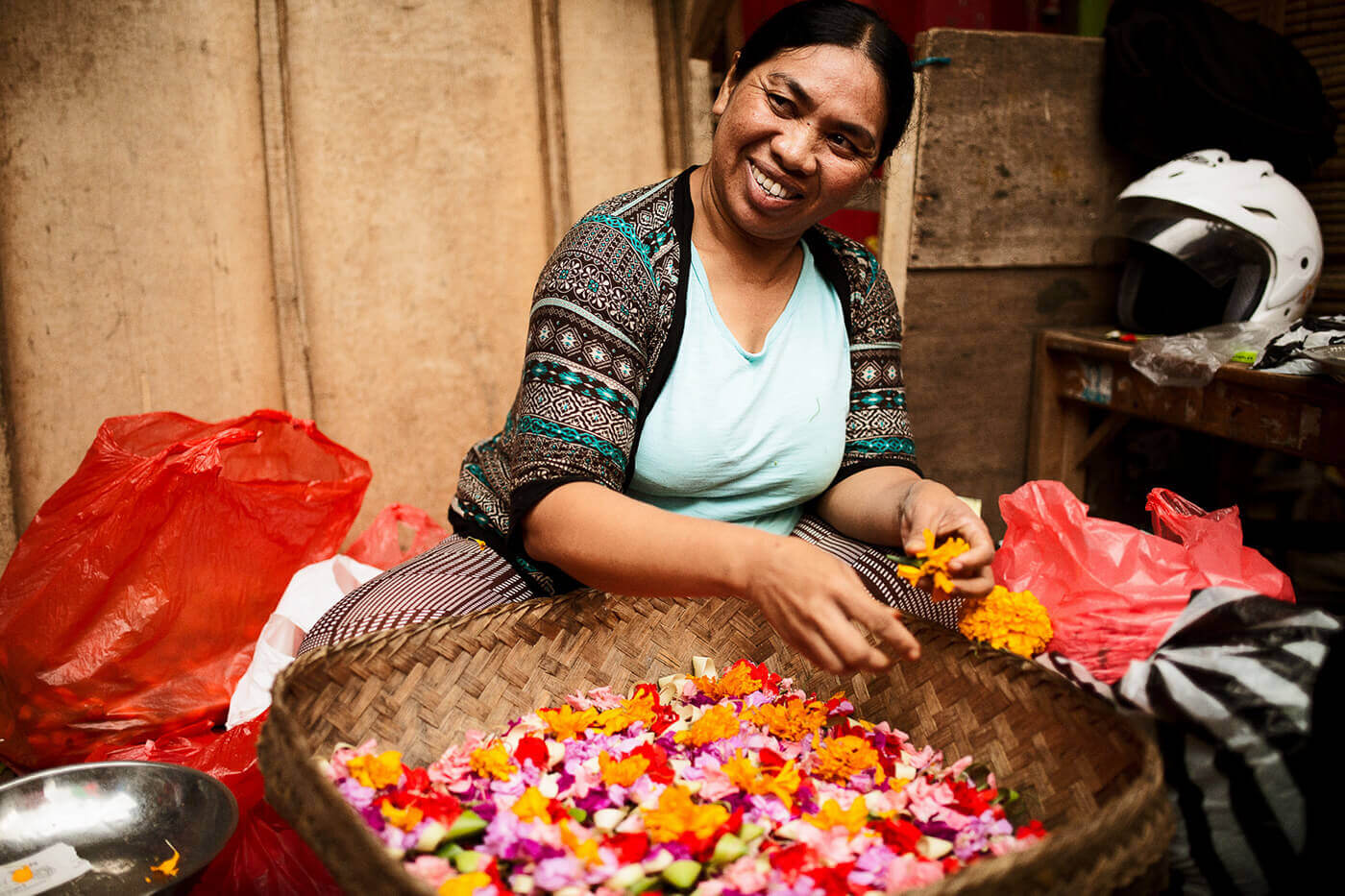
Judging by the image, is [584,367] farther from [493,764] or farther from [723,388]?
[493,764]

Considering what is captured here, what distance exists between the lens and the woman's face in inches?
57.9

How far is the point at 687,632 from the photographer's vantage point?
59.3 inches

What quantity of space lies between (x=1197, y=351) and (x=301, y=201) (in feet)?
7.68

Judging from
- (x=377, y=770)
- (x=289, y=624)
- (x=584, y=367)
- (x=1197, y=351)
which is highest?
(x=584, y=367)

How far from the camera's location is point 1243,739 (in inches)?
38.5

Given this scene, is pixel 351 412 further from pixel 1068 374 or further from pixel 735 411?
pixel 1068 374

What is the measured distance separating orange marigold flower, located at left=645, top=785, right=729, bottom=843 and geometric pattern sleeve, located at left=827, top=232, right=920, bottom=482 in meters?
0.82

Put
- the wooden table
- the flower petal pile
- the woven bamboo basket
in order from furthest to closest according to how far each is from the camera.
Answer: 1. the wooden table
2. the flower petal pile
3. the woven bamboo basket

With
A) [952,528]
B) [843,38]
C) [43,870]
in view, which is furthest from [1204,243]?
[43,870]

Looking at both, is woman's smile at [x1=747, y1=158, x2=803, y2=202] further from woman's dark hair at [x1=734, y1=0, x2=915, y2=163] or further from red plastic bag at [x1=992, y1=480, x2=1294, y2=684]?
red plastic bag at [x1=992, y1=480, x2=1294, y2=684]

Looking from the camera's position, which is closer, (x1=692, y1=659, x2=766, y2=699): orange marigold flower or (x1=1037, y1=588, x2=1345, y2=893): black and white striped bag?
(x1=1037, y1=588, x2=1345, y2=893): black and white striped bag

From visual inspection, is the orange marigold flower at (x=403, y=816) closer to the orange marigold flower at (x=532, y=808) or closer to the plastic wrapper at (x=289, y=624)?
the orange marigold flower at (x=532, y=808)

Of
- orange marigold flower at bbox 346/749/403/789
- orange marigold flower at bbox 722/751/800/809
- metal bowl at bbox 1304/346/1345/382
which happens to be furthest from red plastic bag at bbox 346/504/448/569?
metal bowl at bbox 1304/346/1345/382

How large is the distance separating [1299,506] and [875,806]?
3.06 m
